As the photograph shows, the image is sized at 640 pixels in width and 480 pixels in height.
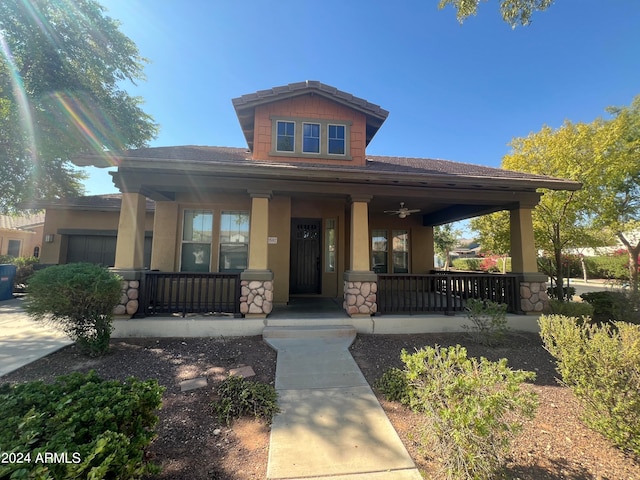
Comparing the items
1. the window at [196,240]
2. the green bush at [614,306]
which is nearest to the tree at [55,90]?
the window at [196,240]

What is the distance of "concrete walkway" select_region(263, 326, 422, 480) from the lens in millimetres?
2291

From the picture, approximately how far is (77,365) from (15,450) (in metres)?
3.72

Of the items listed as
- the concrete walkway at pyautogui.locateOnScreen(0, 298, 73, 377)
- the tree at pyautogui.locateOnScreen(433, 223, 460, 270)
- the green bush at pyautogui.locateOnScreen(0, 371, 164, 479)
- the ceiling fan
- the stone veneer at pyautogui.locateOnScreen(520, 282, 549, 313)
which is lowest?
the concrete walkway at pyautogui.locateOnScreen(0, 298, 73, 377)

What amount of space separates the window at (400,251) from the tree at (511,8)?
6290mm

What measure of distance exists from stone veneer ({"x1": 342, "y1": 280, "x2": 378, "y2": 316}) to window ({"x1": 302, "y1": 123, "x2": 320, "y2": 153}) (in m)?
3.75

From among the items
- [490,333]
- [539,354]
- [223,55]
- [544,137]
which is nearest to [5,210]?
[223,55]

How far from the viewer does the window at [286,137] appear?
733 centimetres

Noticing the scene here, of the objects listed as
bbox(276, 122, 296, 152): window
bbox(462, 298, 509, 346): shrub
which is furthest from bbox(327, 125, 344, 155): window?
bbox(462, 298, 509, 346): shrub

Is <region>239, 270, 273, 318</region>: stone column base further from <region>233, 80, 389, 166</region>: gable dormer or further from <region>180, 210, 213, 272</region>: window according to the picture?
<region>233, 80, 389, 166</region>: gable dormer

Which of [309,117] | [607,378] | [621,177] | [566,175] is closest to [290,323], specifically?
[607,378]

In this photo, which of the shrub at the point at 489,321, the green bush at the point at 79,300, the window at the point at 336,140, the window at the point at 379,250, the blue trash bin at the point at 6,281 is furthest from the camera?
the window at the point at 379,250

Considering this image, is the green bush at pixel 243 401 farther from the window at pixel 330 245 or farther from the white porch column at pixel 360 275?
the window at pixel 330 245

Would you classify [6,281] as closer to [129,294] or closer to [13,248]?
[129,294]

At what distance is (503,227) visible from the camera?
9688 millimetres
